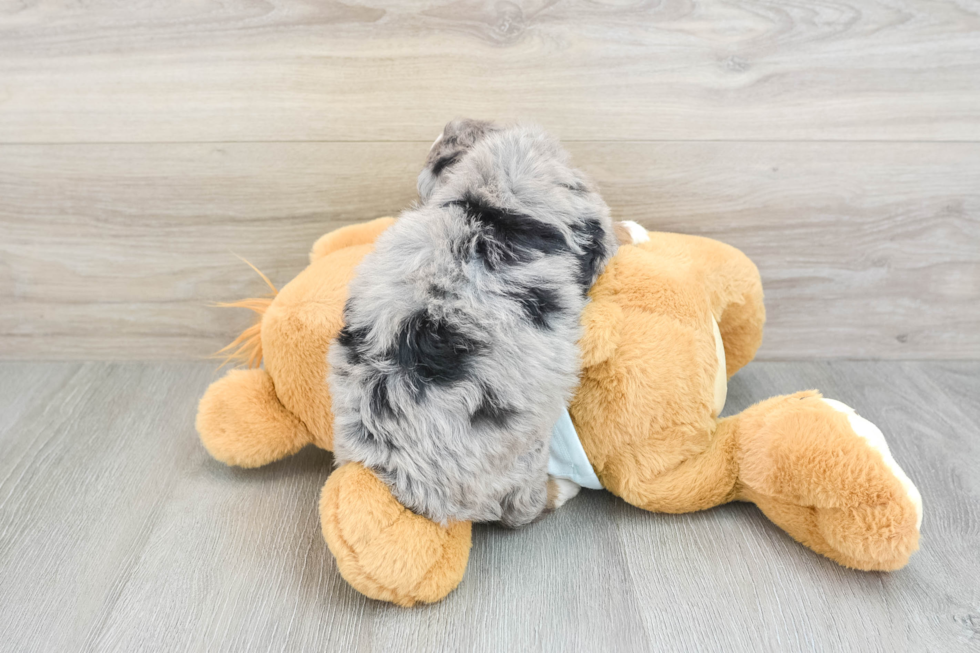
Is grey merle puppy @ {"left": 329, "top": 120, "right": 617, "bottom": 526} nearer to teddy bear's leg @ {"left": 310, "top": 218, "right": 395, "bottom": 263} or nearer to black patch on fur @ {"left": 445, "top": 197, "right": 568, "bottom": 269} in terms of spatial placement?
black patch on fur @ {"left": 445, "top": 197, "right": 568, "bottom": 269}

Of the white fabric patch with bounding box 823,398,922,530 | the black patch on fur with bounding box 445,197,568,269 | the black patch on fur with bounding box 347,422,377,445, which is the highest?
the black patch on fur with bounding box 445,197,568,269

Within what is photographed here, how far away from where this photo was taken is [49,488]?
2.64 ft

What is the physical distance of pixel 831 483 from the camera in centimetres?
62

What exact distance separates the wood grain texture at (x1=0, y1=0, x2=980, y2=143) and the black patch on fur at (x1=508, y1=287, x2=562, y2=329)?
14.9 inches

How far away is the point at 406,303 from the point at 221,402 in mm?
322

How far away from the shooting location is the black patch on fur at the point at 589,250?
640mm

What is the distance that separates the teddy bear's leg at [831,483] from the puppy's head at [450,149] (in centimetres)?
41

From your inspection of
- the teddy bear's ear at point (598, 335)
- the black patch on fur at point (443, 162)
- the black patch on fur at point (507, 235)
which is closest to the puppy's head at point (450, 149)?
the black patch on fur at point (443, 162)

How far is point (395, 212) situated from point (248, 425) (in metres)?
0.36

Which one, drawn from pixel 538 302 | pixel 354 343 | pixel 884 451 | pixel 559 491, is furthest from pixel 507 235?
pixel 884 451

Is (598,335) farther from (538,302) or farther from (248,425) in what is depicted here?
(248,425)

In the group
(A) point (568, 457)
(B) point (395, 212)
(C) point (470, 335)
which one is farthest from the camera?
(B) point (395, 212)

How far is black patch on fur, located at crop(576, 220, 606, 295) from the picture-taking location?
0.64 m

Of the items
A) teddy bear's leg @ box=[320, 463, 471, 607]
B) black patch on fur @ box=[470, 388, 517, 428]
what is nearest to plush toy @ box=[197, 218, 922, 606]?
teddy bear's leg @ box=[320, 463, 471, 607]
